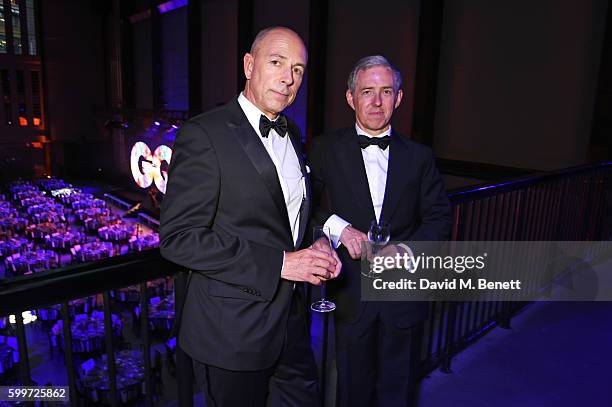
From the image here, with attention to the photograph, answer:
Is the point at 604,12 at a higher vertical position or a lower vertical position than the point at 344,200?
higher

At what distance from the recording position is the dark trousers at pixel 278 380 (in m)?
1.55

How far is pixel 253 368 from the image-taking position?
1.53 meters

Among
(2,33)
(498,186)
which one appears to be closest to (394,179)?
(498,186)

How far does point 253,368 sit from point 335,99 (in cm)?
1001

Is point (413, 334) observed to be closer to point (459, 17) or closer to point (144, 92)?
point (459, 17)

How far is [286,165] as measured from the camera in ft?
5.27

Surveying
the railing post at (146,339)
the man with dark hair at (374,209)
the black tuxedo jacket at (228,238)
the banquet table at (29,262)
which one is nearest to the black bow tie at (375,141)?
the man with dark hair at (374,209)

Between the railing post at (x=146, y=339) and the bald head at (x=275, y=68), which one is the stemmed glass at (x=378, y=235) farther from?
the railing post at (x=146, y=339)

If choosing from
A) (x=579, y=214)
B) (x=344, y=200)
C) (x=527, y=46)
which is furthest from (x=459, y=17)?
(x=344, y=200)

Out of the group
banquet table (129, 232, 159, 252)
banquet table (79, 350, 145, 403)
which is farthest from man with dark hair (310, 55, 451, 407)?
banquet table (129, 232, 159, 252)

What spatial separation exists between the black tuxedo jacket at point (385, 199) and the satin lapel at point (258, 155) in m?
0.65

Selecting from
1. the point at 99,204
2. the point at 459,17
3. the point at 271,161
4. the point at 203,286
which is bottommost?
the point at 99,204

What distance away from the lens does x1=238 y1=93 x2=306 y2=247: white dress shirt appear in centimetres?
154

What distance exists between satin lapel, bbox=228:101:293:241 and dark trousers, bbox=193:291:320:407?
17.0 inches
